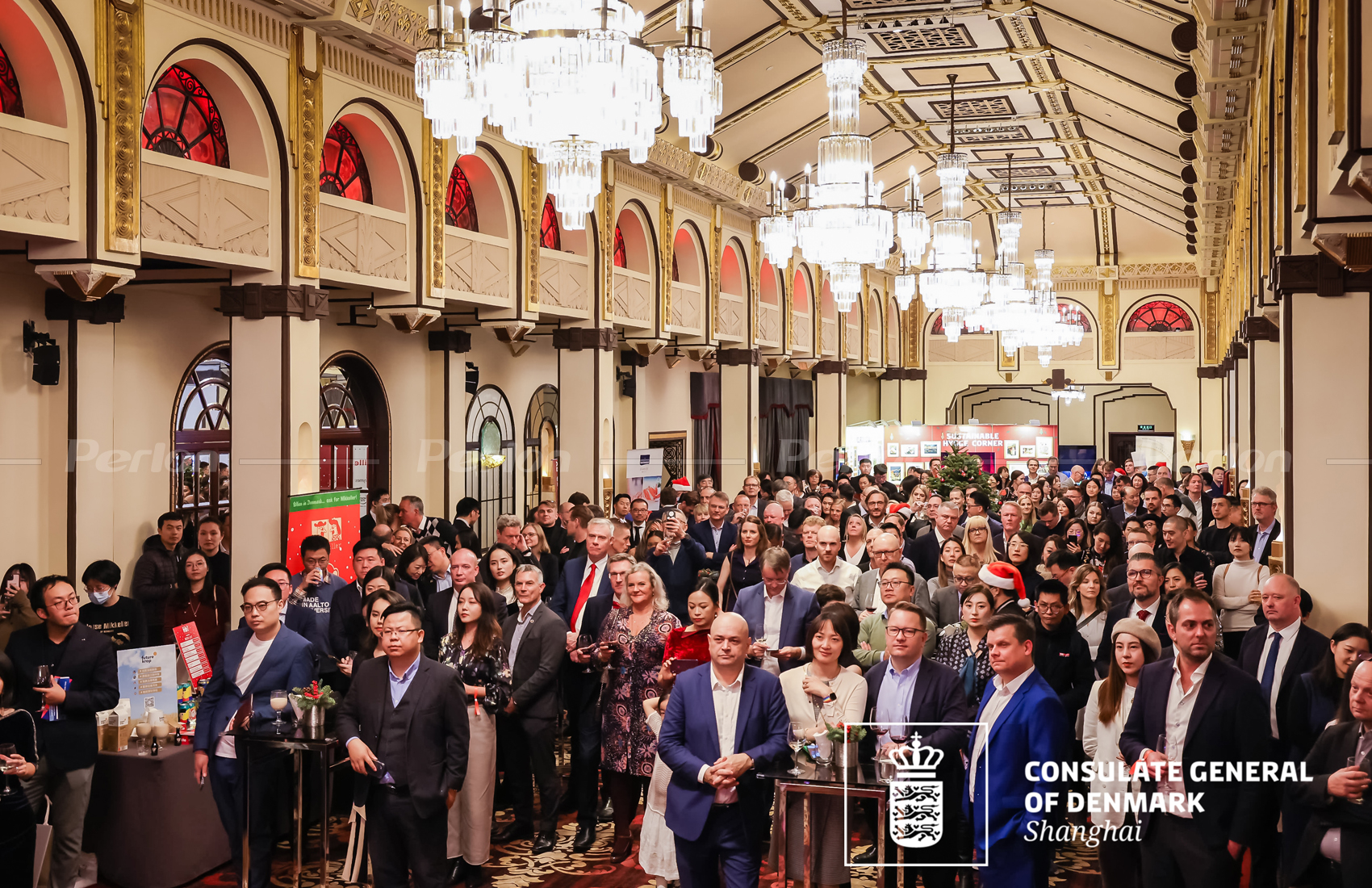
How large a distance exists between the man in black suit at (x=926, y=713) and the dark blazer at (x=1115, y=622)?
1.43 m

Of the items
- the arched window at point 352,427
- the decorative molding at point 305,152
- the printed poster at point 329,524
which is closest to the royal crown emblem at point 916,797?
the printed poster at point 329,524

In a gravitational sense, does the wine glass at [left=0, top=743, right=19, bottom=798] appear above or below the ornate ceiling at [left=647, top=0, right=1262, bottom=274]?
below

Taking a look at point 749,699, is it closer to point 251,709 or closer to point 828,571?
point 251,709

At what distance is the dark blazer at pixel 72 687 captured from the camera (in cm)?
553

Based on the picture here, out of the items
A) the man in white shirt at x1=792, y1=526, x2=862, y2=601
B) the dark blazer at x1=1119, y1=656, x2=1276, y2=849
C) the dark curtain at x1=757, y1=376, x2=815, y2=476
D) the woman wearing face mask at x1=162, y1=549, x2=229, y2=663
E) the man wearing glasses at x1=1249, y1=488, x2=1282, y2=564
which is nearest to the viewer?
the dark blazer at x1=1119, y1=656, x2=1276, y2=849

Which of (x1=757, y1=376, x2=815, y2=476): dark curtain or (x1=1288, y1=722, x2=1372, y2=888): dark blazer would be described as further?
(x1=757, y1=376, x2=815, y2=476): dark curtain

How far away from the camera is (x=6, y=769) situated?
189 inches

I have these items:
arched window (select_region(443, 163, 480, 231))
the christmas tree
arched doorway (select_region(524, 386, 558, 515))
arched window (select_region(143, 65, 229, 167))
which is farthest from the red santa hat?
arched doorway (select_region(524, 386, 558, 515))

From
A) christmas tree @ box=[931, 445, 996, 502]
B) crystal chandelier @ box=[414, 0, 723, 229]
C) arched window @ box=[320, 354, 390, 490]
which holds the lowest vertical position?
christmas tree @ box=[931, 445, 996, 502]

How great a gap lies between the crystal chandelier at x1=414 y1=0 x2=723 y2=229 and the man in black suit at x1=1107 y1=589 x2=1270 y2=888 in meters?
3.12

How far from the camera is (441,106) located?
241 inches

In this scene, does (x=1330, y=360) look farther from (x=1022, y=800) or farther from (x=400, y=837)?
(x=400, y=837)

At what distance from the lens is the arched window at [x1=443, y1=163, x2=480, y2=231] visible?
12867mm

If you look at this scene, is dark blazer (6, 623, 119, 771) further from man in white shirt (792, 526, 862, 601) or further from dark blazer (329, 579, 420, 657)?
Answer: man in white shirt (792, 526, 862, 601)
